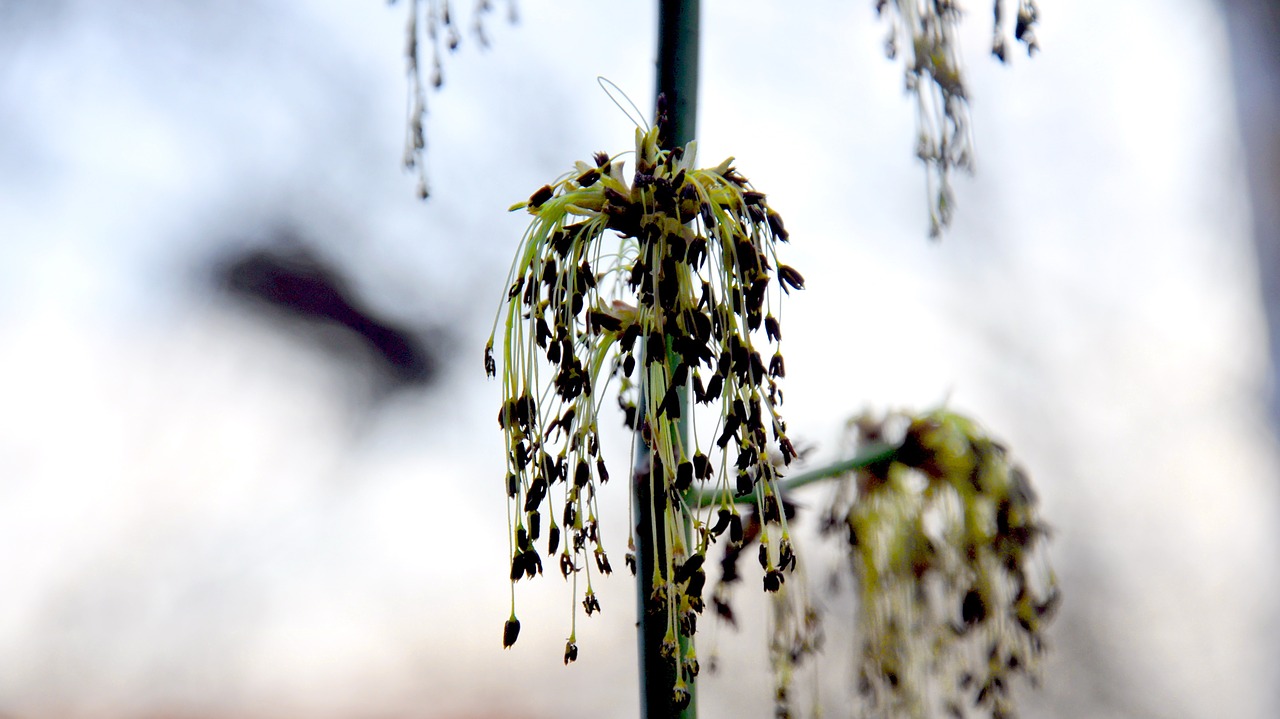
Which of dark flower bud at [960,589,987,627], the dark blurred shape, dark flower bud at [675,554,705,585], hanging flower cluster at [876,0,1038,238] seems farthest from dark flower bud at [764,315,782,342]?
the dark blurred shape

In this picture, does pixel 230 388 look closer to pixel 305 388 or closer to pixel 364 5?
pixel 305 388

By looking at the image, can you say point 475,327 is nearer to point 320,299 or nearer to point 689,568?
point 320,299

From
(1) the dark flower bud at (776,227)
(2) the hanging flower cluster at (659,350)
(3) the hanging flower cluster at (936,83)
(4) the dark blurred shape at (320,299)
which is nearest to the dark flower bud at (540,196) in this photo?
(2) the hanging flower cluster at (659,350)

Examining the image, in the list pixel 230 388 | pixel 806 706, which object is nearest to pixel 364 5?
pixel 230 388

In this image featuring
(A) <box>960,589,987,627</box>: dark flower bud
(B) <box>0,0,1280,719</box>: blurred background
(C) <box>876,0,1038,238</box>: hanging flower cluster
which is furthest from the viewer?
(B) <box>0,0,1280,719</box>: blurred background

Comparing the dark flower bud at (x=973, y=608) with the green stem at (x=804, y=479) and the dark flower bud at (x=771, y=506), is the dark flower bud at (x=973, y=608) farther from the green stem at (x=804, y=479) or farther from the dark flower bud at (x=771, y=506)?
the dark flower bud at (x=771, y=506)

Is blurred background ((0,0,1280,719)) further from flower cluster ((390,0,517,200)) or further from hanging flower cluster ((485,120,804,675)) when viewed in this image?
hanging flower cluster ((485,120,804,675))
